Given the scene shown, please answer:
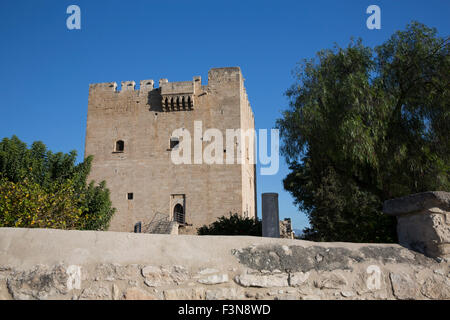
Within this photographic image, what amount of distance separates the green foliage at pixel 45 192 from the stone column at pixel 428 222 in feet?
18.7

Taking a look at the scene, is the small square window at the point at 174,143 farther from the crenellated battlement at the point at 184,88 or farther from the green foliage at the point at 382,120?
the green foliage at the point at 382,120

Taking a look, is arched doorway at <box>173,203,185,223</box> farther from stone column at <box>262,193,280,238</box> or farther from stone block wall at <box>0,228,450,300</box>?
stone block wall at <box>0,228,450,300</box>

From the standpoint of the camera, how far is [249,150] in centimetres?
2059

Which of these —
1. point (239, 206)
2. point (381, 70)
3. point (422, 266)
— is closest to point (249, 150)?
point (239, 206)

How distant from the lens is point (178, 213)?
59.2 feet

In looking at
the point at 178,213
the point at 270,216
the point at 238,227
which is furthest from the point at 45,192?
the point at 178,213

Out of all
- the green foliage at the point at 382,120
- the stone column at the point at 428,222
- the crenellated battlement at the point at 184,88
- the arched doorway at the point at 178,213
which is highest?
the crenellated battlement at the point at 184,88

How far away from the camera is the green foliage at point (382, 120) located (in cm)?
721

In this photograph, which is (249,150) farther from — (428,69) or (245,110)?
(428,69)

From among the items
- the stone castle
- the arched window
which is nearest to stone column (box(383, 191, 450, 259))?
the stone castle

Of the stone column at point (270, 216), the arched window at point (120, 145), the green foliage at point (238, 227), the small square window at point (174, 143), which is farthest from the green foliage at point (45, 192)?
the arched window at point (120, 145)

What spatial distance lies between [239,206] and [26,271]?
608 inches
